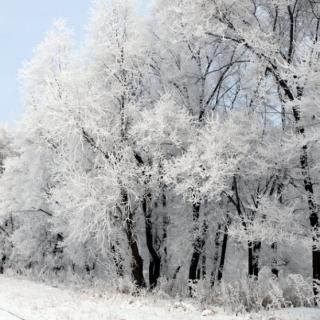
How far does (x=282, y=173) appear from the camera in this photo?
1598cm

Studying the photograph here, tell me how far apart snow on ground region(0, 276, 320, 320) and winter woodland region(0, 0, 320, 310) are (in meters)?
0.73

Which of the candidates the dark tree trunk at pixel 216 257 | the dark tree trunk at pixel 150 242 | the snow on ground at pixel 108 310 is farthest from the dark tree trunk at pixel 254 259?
the snow on ground at pixel 108 310

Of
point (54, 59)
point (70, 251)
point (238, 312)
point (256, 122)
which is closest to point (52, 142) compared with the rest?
point (54, 59)

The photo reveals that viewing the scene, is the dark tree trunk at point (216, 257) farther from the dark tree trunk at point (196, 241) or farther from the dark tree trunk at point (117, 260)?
the dark tree trunk at point (117, 260)

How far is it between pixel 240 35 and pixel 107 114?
17.4ft

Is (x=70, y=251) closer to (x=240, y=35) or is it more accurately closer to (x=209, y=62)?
(x=209, y=62)

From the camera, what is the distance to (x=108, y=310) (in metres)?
10.5

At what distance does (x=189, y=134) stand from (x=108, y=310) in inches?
294

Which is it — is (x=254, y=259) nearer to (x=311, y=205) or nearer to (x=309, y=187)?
(x=309, y=187)

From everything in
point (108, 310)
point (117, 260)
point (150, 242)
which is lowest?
point (108, 310)

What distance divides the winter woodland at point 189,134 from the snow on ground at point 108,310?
73 centimetres

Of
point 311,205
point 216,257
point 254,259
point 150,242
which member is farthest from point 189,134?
point 216,257

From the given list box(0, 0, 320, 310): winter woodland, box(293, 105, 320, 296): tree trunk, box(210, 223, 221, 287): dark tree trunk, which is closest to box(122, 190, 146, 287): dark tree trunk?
box(0, 0, 320, 310): winter woodland

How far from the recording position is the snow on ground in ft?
31.9
